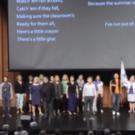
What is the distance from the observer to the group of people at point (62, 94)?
2127cm

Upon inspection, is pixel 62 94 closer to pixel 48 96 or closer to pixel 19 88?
pixel 48 96

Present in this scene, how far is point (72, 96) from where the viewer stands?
21.9m

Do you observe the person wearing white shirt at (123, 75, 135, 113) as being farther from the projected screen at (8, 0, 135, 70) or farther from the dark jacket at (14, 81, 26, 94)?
the dark jacket at (14, 81, 26, 94)

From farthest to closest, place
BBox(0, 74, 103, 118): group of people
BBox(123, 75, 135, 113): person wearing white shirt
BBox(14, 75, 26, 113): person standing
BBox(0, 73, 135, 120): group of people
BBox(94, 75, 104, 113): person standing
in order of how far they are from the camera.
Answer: BBox(14, 75, 26, 113): person standing < BBox(94, 75, 104, 113): person standing < BBox(123, 75, 135, 113): person wearing white shirt < BBox(0, 73, 135, 120): group of people < BBox(0, 74, 103, 118): group of people

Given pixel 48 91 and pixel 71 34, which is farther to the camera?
pixel 71 34

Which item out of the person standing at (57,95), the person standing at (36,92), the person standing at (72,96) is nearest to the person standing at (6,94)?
the person standing at (36,92)

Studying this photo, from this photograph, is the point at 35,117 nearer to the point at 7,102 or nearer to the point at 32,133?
the point at 7,102

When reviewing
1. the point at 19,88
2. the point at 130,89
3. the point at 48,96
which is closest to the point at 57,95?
the point at 48,96

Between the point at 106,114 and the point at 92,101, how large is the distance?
958 millimetres

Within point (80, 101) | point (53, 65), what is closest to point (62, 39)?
point (53, 65)

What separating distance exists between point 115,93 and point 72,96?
1.52m

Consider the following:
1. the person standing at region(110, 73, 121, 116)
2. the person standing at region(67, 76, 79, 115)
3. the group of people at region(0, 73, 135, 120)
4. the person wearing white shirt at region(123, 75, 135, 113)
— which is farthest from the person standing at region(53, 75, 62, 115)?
the person wearing white shirt at region(123, 75, 135, 113)

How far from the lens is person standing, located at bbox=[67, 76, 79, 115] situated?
70.6ft

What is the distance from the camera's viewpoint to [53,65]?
913 inches
